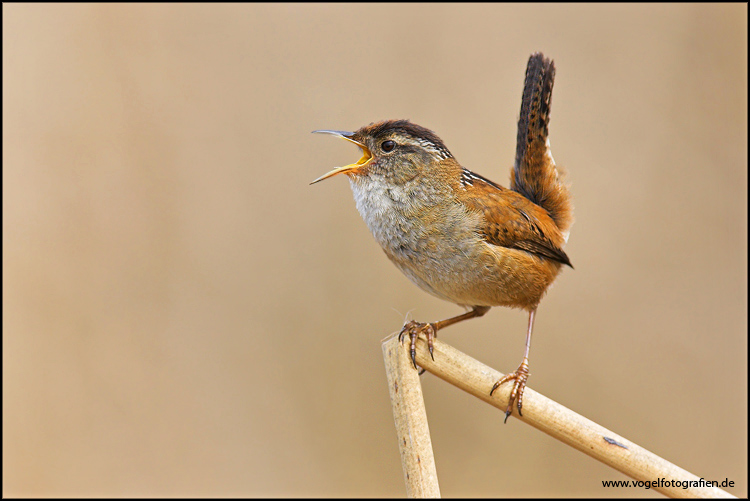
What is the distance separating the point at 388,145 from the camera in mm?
2240

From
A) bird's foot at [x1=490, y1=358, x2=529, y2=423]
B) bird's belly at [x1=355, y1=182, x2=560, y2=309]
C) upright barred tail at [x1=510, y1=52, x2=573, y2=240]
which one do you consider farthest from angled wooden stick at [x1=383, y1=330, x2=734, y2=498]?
upright barred tail at [x1=510, y1=52, x2=573, y2=240]

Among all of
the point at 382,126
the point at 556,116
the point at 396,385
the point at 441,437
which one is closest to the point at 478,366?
the point at 396,385

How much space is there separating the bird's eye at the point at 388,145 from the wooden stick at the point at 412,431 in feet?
2.54

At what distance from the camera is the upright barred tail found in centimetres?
234

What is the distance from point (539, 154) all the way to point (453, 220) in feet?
1.89

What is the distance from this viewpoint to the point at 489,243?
216 cm

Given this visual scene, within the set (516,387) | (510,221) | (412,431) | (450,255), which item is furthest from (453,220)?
(412,431)

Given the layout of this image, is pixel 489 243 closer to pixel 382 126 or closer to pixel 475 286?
pixel 475 286

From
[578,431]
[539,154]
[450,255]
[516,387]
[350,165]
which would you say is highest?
[539,154]

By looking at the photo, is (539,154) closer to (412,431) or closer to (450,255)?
(450,255)

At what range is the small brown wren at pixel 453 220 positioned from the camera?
2.07m

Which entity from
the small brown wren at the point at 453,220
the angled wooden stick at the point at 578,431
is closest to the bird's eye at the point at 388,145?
the small brown wren at the point at 453,220

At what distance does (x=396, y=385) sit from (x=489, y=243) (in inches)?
25.7

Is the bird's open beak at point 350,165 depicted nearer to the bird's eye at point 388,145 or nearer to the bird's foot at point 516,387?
the bird's eye at point 388,145
